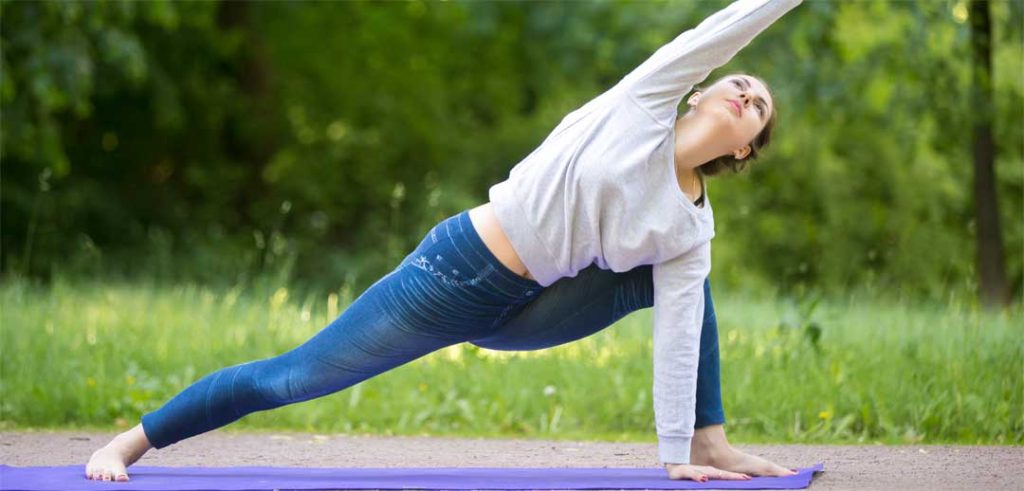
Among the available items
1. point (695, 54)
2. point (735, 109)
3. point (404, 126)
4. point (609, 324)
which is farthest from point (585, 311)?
point (404, 126)

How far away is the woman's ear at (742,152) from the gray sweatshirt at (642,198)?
191mm

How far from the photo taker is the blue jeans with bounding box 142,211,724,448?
3.84 meters

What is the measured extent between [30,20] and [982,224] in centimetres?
938

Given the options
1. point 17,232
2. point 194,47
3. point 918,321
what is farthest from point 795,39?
point 17,232

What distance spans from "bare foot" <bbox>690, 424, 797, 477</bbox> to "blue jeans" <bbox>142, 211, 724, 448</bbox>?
13.6 inches

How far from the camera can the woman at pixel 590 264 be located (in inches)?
144

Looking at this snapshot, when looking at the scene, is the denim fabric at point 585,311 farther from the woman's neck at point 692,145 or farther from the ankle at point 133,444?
the ankle at point 133,444

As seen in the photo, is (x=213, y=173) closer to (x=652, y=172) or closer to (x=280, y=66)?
(x=280, y=66)

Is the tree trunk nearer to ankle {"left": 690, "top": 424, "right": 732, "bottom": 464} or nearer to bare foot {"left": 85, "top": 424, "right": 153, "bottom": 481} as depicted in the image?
ankle {"left": 690, "top": 424, "right": 732, "bottom": 464}

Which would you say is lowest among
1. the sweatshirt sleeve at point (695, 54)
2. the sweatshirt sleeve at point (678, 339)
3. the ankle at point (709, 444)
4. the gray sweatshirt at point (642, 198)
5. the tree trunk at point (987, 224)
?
the ankle at point (709, 444)

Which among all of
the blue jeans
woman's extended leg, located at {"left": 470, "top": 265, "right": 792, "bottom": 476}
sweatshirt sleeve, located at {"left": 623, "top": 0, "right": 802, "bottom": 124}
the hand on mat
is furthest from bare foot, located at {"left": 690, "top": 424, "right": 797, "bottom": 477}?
sweatshirt sleeve, located at {"left": 623, "top": 0, "right": 802, "bottom": 124}

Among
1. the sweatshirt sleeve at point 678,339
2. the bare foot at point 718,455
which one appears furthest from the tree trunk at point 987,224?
the sweatshirt sleeve at point 678,339

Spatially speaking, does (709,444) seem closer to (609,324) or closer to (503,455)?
(609,324)

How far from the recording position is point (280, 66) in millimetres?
19531
